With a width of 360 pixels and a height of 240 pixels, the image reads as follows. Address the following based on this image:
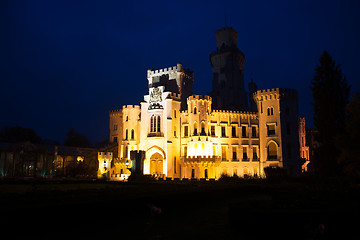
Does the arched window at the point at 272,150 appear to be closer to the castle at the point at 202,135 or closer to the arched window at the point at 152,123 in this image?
the castle at the point at 202,135

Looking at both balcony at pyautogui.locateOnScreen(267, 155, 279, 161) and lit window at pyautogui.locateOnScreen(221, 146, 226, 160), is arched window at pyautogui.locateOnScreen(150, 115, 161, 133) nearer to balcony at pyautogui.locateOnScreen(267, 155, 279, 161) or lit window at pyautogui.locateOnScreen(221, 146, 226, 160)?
lit window at pyautogui.locateOnScreen(221, 146, 226, 160)

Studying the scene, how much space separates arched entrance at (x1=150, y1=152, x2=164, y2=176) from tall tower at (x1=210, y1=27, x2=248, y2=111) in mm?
17484

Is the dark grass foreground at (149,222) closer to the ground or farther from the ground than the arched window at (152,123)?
closer to the ground

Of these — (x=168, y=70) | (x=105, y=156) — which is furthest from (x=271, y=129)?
(x=105, y=156)

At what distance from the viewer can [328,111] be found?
27.2m

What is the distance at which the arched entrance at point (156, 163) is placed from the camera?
182 ft

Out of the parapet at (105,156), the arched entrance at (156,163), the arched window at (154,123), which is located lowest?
the arched entrance at (156,163)

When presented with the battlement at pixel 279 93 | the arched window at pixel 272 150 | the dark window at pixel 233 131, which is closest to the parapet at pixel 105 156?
the dark window at pixel 233 131

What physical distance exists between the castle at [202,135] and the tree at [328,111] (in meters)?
22.8

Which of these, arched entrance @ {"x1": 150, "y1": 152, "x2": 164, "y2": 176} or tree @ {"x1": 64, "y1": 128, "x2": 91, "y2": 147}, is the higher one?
tree @ {"x1": 64, "y1": 128, "x2": 91, "y2": 147}

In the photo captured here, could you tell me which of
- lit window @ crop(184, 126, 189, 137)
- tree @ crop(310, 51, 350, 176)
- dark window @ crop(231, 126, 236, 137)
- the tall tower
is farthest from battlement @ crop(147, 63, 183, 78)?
tree @ crop(310, 51, 350, 176)

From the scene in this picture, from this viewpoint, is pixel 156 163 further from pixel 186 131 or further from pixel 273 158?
pixel 273 158

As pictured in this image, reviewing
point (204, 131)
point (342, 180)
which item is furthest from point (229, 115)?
point (342, 180)

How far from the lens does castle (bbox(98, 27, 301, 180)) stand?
1977 inches
